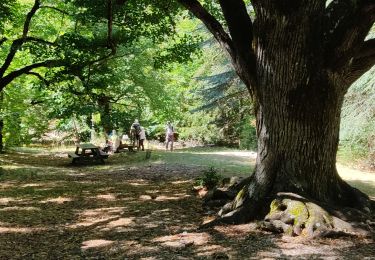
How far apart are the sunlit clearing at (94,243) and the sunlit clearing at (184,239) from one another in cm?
68

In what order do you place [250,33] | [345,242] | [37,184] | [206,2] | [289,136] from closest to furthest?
[345,242]
[289,136]
[250,33]
[37,184]
[206,2]

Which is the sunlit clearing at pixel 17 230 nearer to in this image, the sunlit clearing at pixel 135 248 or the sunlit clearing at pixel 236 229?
the sunlit clearing at pixel 135 248

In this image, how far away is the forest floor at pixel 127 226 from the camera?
17.6ft

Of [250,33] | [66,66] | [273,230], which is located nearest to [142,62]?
[66,66]

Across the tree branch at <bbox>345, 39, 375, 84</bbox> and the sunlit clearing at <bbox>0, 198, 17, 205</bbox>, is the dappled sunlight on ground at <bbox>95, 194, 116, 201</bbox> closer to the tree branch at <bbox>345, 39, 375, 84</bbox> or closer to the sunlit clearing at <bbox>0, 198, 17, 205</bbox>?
the sunlit clearing at <bbox>0, 198, 17, 205</bbox>

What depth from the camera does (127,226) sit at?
6.92 metres

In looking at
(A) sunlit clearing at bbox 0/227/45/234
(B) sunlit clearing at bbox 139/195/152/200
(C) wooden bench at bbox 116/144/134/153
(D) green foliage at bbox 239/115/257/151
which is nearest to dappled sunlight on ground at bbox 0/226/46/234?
(A) sunlit clearing at bbox 0/227/45/234

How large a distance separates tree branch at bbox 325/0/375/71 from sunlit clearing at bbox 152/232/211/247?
125 inches

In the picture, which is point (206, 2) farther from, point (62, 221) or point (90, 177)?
point (62, 221)

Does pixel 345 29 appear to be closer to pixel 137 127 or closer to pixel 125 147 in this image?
pixel 137 127

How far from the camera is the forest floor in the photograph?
536 centimetres

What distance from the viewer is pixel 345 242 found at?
554cm

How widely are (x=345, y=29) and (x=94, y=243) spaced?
478cm

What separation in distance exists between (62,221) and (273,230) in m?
3.81
